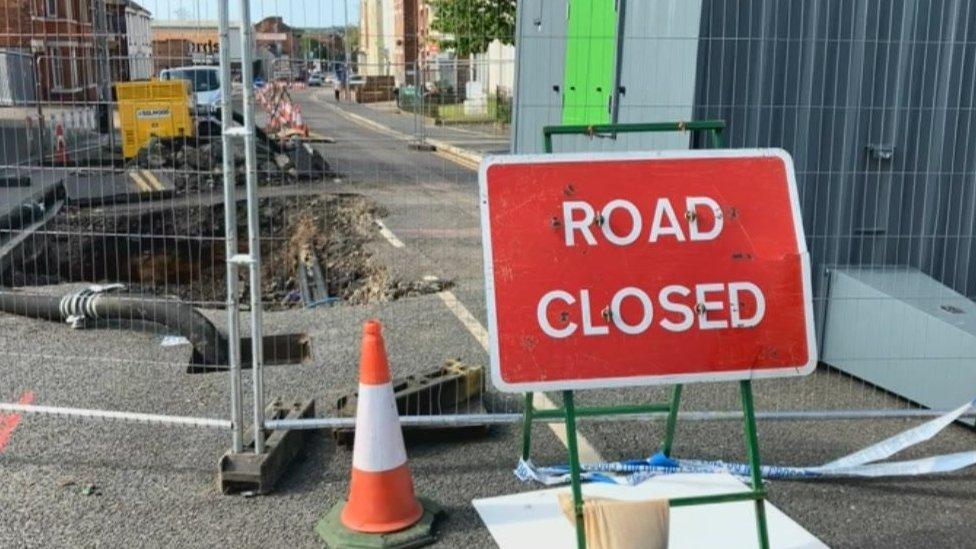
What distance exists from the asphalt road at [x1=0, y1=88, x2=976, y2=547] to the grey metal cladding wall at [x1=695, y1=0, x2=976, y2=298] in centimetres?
115

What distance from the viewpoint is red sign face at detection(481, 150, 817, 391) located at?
331 centimetres

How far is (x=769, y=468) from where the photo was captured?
14.9ft

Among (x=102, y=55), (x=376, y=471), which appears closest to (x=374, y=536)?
(x=376, y=471)

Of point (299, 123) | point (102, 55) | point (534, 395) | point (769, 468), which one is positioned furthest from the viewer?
point (299, 123)

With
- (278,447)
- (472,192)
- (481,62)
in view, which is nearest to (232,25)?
(481,62)

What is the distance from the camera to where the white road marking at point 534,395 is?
187 inches

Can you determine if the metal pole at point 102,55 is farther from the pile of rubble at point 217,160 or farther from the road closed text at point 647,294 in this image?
the pile of rubble at point 217,160

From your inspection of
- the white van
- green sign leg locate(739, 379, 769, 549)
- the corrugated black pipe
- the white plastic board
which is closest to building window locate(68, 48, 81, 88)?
the white van

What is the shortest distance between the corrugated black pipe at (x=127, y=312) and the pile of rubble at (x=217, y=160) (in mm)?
2052

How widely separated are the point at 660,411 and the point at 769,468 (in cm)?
69

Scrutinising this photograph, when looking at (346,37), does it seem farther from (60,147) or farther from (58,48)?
(60,147)

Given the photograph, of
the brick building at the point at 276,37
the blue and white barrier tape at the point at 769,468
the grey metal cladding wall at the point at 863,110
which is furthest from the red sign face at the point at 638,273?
the grey metal cladding wall at the point at 863,110

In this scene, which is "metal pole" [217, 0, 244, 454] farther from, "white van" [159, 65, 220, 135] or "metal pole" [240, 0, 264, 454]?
"white van" [159, 65, 220, 135]

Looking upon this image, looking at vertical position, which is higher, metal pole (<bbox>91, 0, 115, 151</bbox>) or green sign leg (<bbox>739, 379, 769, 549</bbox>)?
metal pole (<bbox>91, 0, 115, 151</bbox>)
